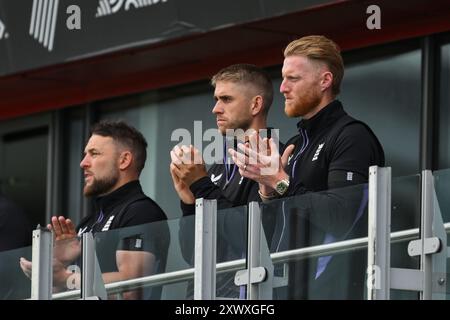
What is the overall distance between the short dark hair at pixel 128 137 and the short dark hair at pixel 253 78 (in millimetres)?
759

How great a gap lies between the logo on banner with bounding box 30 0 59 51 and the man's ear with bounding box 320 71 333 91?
472 centimetres

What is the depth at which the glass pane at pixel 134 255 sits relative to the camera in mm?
6883

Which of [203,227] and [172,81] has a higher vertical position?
[172,81]

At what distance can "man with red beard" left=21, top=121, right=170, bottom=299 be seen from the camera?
692 centimetres

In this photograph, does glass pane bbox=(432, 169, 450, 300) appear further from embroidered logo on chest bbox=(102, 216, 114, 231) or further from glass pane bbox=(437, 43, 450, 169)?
glass pane bbox=(437, 43, 450, 169)

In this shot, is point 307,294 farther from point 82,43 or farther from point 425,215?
point 82,43

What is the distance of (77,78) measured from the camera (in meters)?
12.5

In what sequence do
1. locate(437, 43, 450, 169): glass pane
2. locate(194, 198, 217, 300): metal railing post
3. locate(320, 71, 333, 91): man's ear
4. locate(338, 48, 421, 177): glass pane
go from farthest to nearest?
locate(338, 48, 421, 177): glass pane, locate(437, 43, 450, 169): glass pane, locate(320, 71, 333, 91): man's ear, locate(194, 198, 217, 300): metal railing post

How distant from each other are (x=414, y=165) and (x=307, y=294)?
3865 mm

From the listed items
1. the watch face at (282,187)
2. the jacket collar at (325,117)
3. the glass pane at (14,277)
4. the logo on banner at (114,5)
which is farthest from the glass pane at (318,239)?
the logo on banner at (114,5)

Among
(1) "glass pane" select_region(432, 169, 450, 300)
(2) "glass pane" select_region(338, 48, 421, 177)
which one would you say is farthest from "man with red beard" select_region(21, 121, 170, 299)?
(2) "glass pane" select_region(338, 48, 421, 177)

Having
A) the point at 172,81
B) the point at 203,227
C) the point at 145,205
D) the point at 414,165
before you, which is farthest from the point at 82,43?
the point at 203,227

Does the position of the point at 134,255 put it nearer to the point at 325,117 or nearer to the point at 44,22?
the point at 325,117

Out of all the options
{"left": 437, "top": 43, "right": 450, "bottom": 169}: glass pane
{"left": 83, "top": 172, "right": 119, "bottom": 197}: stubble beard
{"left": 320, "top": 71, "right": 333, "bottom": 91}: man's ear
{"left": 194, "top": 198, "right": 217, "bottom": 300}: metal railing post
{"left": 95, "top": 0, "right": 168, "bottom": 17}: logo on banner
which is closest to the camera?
{"left": 194, "top": 198, "right": 217, "bottom": 300}: metal railing post
